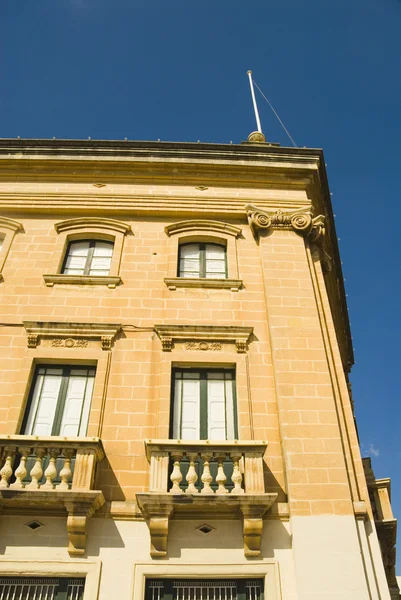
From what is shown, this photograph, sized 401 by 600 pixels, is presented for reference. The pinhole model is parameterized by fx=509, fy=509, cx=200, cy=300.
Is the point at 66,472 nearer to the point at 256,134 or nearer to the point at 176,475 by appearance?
the point at 176,475

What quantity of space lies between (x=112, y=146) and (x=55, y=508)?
409 inches

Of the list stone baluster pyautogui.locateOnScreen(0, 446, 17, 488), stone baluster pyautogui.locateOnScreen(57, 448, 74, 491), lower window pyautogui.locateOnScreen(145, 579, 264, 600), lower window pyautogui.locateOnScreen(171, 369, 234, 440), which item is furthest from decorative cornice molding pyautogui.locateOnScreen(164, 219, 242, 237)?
lower window pyautogui.locateOnScreen(145, 579, 264, 600)

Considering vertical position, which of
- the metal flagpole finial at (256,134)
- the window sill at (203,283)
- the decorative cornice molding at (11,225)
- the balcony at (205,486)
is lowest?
the balcony at (205,486)

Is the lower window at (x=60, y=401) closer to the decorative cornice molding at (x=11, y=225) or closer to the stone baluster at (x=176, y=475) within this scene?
the stone baluster at (x=176, y=475)

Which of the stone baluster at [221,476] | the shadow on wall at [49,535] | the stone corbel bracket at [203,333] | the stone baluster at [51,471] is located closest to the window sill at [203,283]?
the stone corbel bracket at [203,333]

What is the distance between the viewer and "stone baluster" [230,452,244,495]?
8688 millimetres

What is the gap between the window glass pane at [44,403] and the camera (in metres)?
10.0

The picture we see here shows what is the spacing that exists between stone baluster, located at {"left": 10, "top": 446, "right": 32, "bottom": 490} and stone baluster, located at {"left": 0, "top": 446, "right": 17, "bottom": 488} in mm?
99

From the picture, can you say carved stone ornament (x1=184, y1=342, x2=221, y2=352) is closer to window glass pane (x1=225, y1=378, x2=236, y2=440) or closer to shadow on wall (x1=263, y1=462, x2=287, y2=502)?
window glass pane (x1=225, y1=378, x2=236, y2=440)

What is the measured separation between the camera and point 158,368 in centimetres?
1087

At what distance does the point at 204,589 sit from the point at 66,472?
296 cm

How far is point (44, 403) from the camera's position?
1039 cm

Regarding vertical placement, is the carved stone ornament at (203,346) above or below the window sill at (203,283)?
below

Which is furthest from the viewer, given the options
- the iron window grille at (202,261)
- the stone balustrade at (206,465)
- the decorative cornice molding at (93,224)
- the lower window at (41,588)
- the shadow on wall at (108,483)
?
the decorative cornice molding at (93,224)
